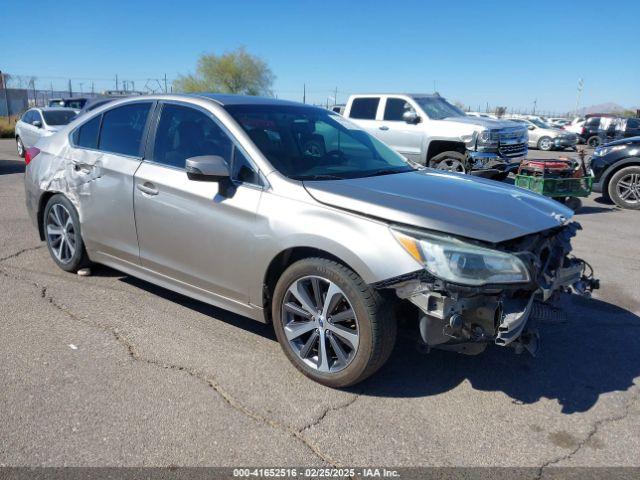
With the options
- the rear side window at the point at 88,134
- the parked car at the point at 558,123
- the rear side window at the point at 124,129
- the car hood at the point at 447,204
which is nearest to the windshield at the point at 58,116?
the rear side window at the point at 88,134

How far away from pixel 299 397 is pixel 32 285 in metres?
3.11

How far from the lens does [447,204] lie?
326 cm

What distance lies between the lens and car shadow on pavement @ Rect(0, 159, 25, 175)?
13516mm

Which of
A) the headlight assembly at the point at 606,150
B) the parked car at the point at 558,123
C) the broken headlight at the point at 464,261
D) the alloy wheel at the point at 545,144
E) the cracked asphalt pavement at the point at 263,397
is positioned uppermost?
the parked car at the point at 558,123

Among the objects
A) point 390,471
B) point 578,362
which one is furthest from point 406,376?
point 578,362

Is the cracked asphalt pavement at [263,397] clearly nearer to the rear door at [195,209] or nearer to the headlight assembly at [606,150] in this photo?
the rear door at [195,209]

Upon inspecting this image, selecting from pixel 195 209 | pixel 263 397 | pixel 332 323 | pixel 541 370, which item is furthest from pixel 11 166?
pixel 541 370

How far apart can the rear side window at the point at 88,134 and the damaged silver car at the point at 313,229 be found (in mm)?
33

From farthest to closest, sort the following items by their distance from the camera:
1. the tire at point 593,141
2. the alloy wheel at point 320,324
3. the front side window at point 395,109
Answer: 1. the tire at point 593,141
2. the front side window at point 395,109
3. the alloy wheel at point 320,324

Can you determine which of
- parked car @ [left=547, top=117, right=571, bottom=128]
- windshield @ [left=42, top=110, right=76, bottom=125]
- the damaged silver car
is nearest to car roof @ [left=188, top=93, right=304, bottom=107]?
the damaged silver car

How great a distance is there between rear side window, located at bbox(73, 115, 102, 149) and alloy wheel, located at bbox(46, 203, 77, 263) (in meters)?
0.62

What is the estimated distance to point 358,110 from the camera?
1275cm

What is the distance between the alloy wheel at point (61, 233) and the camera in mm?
5070

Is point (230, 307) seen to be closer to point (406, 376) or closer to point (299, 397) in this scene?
point (299, 397)
